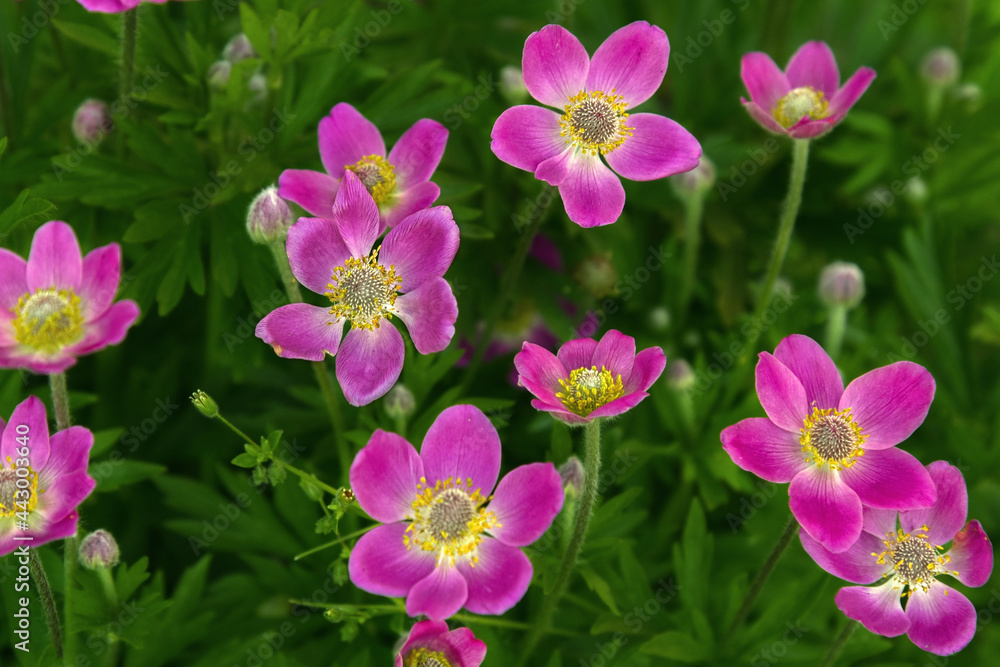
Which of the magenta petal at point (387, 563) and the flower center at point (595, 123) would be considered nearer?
the magenta petal at point (387, 563)

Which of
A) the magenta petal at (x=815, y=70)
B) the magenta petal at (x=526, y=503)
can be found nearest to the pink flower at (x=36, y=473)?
the magenta petal at (x=526, y=503)

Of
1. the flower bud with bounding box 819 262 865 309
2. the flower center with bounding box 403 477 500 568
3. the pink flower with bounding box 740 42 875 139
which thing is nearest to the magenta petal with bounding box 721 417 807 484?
the flower center with bounding box 403 477 500 568

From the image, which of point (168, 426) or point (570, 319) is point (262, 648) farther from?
point (570, 319)

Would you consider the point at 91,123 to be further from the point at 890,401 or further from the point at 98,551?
the point at 890,401

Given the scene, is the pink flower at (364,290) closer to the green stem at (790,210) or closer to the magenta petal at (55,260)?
the magenta petal at (55,260)

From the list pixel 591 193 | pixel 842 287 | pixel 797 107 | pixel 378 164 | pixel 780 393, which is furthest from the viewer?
pixel 842 287

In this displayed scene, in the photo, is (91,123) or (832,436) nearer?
(832,436)

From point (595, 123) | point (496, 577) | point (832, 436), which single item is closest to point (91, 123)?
point (595, 123)
